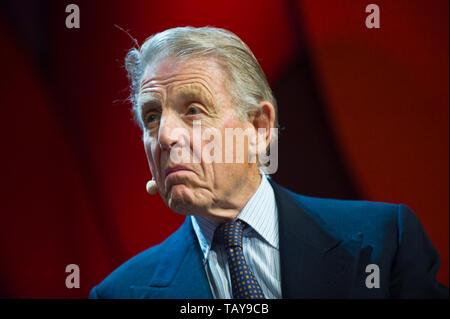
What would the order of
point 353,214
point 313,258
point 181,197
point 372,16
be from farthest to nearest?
point 372,16 < point 353,214 < point 313,258 < point 181,197

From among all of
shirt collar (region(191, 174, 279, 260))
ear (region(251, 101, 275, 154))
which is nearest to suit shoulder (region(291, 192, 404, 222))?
shirt collar (region(191, 174, 279, 260))

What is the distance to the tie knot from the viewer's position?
5.09 ft

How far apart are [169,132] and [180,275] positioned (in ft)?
1.65

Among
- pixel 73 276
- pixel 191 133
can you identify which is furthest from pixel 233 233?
pixel 73 276

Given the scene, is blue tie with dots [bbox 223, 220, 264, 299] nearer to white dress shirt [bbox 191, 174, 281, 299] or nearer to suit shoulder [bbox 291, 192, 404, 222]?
white dress shirt [bbox 191, 174, 281, 299]

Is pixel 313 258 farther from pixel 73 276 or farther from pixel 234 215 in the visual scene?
pixel 73 276

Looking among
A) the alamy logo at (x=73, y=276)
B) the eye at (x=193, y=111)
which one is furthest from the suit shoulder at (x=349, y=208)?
the alamy logo at (x=73, y=276)

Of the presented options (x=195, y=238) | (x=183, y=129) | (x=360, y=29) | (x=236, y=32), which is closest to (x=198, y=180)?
(x=183, y=129)

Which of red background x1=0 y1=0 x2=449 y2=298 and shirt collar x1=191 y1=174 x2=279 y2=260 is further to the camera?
red background x1=0 y1=0 x2=449 y2=298

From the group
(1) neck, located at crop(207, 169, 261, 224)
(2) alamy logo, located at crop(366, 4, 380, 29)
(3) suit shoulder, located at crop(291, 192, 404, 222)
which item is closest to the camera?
(1) neck, located at crop(207, 169, 261, 224)

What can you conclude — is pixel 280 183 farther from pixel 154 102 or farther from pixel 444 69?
pixel 444 69

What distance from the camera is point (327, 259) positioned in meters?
1.55

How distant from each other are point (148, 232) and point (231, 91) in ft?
2.41

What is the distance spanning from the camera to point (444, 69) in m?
1.88
